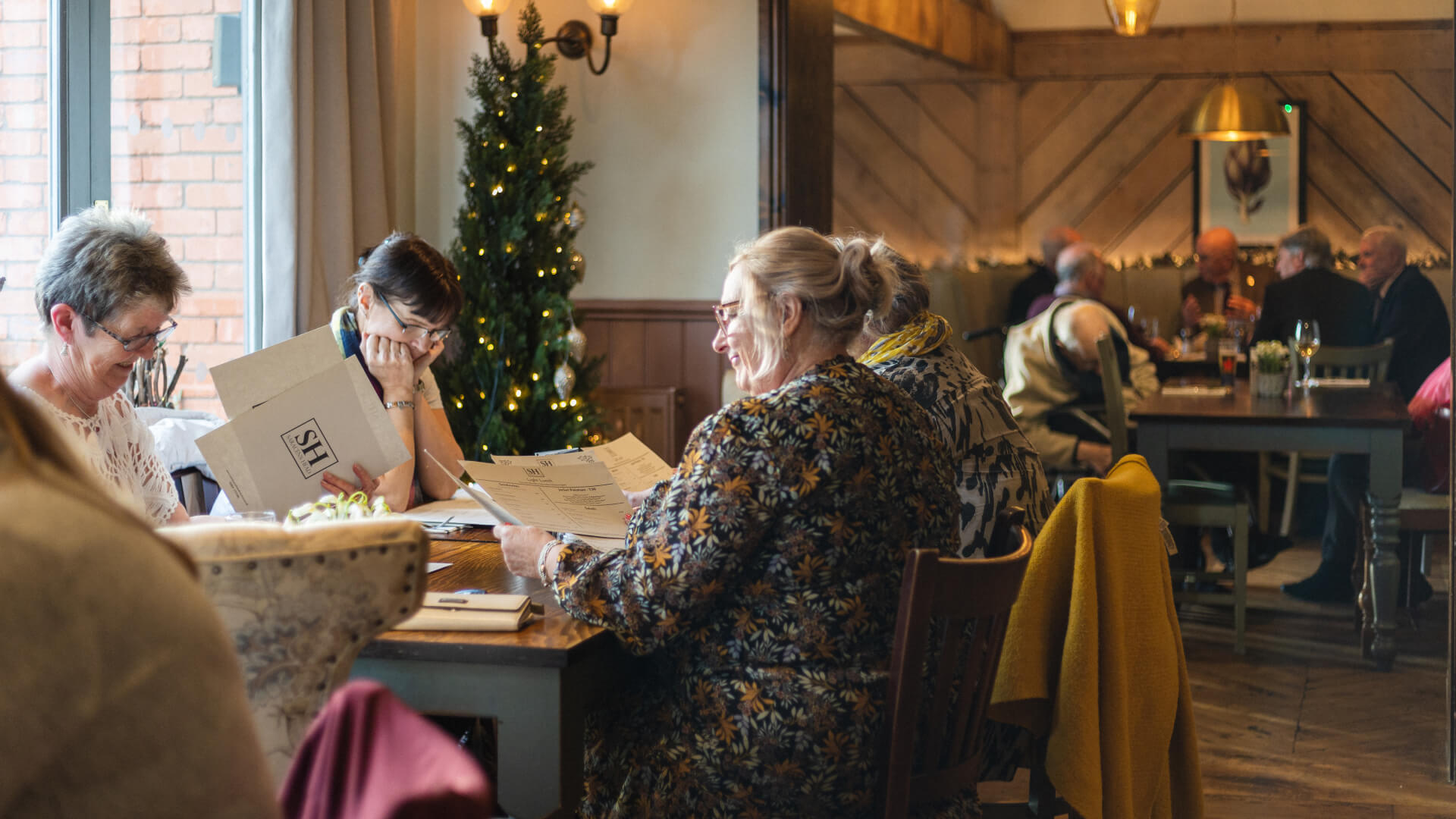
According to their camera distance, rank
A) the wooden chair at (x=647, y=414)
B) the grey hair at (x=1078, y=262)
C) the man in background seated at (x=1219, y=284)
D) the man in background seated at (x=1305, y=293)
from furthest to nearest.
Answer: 1. the man in background seated at (x=1219, y=284)
2. the man in background seated at (x=1305, y=293)
3. the grey hair at (x=1078, y=262)
4. the wooden chair at (x=647, y=414)

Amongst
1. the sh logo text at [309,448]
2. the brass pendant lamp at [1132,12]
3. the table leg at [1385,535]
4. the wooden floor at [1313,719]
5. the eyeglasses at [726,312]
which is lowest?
the wooden floor at [1313,719]

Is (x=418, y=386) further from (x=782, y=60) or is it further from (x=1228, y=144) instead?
(x=1228, y=144)

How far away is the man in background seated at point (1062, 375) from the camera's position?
4777 millimetres

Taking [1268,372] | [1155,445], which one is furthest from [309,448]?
[1268,372]

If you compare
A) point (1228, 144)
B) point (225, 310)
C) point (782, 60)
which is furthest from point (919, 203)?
point (225, 310)

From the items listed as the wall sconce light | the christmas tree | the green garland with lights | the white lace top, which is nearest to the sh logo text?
the white lace top

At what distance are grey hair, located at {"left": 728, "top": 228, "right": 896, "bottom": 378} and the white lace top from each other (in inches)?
41.2

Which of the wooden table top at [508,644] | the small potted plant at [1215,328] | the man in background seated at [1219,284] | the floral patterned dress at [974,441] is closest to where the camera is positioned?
the wooden table top at [508,644]

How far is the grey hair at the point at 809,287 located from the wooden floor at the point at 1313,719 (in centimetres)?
177

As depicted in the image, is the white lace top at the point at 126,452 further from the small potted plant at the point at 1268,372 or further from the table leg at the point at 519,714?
the small potted plant at the point at 1268,372

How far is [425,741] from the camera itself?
0.77 metres

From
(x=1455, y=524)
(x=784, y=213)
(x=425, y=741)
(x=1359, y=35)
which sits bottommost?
(x=1455, y=524)

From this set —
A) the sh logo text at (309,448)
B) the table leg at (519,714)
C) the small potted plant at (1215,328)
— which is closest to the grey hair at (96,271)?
the sh logo text at (309,448)

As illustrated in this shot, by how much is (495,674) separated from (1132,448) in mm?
3827
